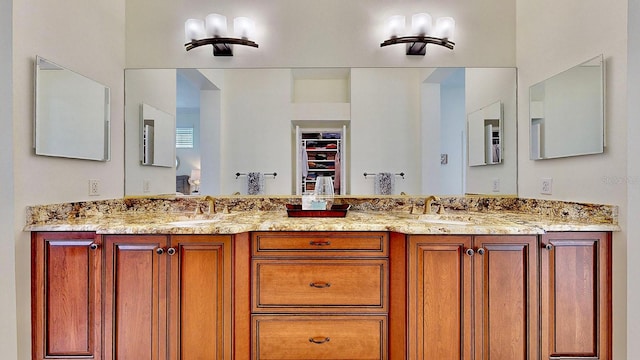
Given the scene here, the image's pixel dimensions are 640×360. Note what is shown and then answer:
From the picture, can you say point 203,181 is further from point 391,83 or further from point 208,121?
point 391,83

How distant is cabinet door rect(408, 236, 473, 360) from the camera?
170 centimetres

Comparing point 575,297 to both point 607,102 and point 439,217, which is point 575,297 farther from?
point 607,102

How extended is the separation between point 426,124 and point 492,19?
0.92 m

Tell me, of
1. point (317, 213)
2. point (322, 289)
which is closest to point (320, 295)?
point (322, 289)

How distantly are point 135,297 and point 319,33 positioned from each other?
2.11 meters

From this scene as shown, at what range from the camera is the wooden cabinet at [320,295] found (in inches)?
69.8

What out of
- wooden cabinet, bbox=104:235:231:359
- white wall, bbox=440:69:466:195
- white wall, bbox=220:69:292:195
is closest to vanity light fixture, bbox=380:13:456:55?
white wall, bbox=440:69:466:195

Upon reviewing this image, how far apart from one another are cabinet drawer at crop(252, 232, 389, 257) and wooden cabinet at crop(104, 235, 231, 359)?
0.20 meters

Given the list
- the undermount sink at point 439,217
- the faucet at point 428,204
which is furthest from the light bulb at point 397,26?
the undermount sink at point 439,217

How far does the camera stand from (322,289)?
1.79m

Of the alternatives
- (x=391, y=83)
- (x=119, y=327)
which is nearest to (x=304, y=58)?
(x=391, y=83)

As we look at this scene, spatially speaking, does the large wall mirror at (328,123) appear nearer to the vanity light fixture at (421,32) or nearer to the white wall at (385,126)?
the white wall at (385,126)

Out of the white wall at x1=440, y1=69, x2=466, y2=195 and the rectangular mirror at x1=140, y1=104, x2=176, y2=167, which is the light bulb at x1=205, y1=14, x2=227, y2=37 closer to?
the rectangular mirror at x1=140, y1=104, x2=176, y2=167

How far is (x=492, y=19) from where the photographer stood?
2.43 meters
